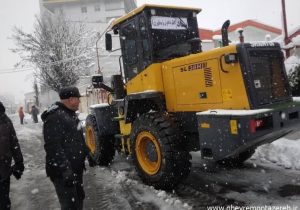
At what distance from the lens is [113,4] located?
193 feet

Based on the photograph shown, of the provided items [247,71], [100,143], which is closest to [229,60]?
[247,71]

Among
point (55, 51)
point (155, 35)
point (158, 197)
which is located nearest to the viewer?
point (158, 197)

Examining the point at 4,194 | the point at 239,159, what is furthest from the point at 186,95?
the point at 4,194

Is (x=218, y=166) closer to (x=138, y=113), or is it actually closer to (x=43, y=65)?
(x=138, y=113)

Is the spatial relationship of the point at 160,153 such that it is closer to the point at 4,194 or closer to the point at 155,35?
the point at 155,35

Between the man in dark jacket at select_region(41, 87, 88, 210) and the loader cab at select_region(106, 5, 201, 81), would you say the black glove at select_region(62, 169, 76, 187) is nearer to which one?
the man in dark jacket at select_region(41, 87, 88, 210)

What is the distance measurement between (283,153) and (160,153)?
9.64ft

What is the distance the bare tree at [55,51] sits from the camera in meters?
29.6

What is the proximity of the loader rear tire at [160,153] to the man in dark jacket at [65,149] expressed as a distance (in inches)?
67.7

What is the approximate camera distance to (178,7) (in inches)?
264

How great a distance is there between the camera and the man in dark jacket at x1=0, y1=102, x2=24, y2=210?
15.0 ft

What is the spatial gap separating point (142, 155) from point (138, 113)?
86 centimetres

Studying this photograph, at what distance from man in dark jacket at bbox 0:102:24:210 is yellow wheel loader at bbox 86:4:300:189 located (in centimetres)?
207

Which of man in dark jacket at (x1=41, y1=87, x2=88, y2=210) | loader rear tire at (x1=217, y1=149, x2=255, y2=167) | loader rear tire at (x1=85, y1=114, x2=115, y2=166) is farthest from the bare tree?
man in dark jacket at (x1=41, y1=87, x2=88, y2=210)
